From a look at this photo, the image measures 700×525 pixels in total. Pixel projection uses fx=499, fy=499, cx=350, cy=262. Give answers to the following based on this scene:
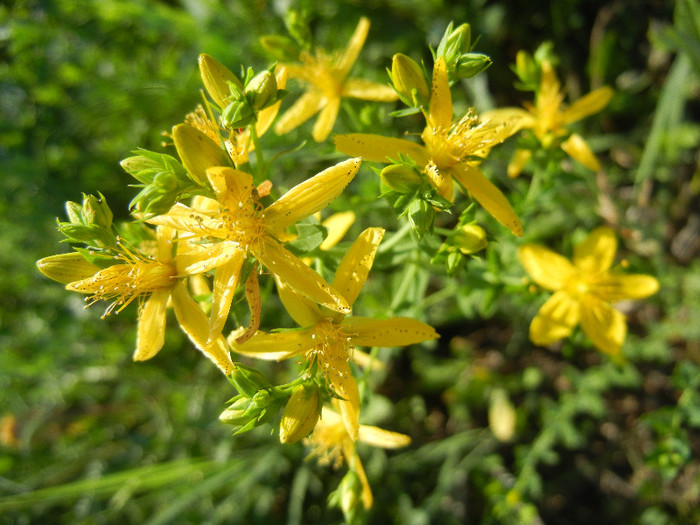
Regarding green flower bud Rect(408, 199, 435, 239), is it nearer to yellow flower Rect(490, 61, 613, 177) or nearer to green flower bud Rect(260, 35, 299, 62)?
yellow flower Rect(490, 61, 613, 177)

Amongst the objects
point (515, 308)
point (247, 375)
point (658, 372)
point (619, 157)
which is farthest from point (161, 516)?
point (619, 157)

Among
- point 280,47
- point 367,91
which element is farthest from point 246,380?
point 280,47

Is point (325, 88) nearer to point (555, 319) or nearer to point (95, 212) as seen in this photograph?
point (95, 212)

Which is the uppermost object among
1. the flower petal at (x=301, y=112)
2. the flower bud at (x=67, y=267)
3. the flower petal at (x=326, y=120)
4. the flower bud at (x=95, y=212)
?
the flower bud at (x=95, y=212)

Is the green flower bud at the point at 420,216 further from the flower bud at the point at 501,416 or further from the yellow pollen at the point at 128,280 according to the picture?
the flower bud at the point at 501,416

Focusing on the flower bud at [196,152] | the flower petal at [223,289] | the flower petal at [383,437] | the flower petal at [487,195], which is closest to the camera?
the flower bud at [196,152]

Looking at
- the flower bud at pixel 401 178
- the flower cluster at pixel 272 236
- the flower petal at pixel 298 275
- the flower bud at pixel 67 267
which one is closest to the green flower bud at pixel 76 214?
the flower cluster at pixel 272 236

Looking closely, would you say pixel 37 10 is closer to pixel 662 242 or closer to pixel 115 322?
pixel 115 322
